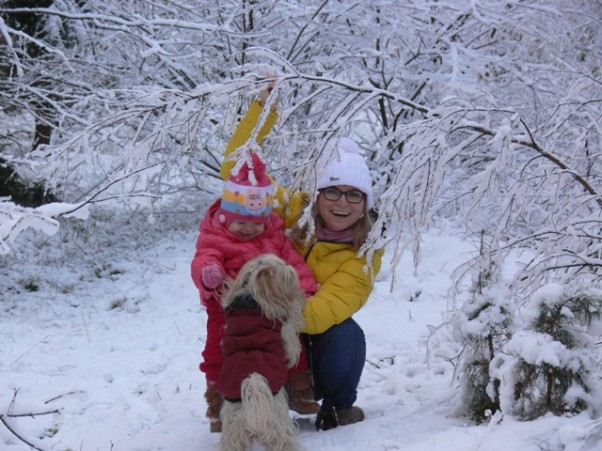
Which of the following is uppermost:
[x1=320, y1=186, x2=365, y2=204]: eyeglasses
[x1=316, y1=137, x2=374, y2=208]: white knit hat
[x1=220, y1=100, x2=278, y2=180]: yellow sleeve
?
[x1=220, y1=100, x2=278, y2=180]: yellow sleeve

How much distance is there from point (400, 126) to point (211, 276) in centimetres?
118

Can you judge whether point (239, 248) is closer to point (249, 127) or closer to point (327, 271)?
point (327, 271)

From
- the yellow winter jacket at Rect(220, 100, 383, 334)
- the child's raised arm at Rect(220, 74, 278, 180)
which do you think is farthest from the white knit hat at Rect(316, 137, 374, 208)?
the child's raised arm at Rect(220, 74, 278, 180)

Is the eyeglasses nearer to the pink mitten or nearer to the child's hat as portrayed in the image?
the child's hat

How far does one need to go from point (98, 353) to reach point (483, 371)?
3.43m

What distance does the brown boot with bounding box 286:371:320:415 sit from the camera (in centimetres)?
385

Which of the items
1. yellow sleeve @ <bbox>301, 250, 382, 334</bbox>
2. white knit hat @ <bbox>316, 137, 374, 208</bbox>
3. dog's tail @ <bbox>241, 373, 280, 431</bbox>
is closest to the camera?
dog's tail @ <bbox>241, 373, 280, 431</bbox>

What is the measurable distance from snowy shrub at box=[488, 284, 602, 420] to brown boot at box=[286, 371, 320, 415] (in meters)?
1.16

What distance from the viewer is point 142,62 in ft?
25.8

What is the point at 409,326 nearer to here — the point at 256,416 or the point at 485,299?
the point at 485,299

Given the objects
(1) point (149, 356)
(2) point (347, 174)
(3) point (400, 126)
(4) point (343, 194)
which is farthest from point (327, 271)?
(1) point (149, 356)

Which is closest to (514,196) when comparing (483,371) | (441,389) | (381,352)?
(483,371)

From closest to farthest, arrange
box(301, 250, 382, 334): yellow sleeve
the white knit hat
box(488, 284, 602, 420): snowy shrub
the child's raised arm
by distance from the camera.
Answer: box(488, 284, 602, 420): snowy shrub < box(301, 250, 382, 334): yellow sleeve < the white knit hat < the child's raised arm

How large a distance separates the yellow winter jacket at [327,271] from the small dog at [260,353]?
0.22 metres
